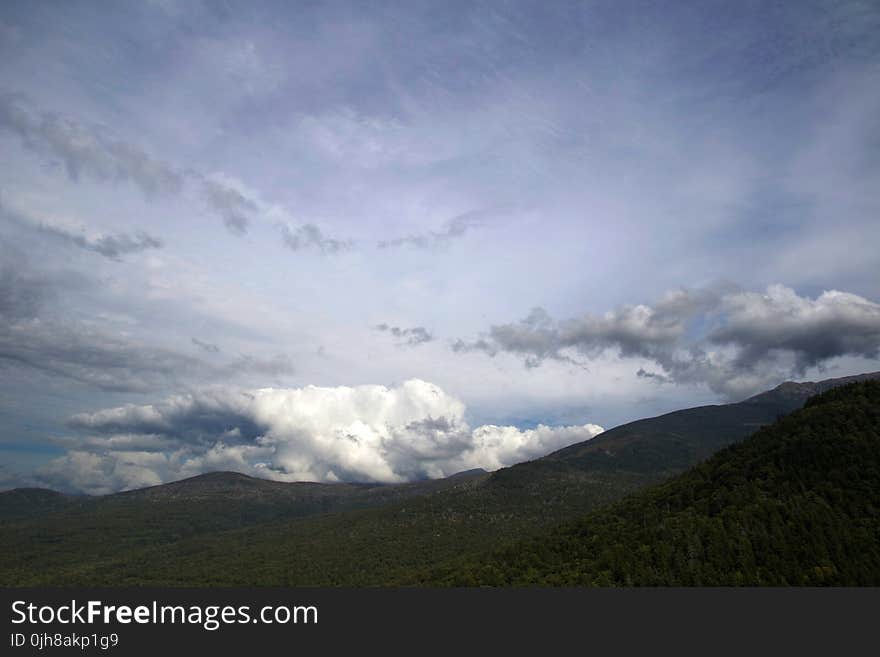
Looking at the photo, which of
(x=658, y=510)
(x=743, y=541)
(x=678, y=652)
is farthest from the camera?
(x=658, y=510)

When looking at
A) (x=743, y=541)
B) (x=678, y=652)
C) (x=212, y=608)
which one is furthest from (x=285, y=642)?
(x=743, y=541)

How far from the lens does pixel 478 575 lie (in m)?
158

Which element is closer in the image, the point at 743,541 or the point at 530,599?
the point at 530,599

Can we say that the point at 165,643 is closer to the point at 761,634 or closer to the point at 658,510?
the point at 761,634

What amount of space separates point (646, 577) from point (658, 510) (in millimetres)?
33400

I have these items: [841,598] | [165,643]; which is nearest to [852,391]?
[841,598]

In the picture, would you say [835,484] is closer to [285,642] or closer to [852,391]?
[852,391]

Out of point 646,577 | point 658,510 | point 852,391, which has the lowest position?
point 646,577

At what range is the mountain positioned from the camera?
112438 millimetres

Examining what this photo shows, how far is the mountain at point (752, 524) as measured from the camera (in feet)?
369

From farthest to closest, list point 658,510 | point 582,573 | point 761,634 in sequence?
point 658,510 → point 582,573 → point 761,634

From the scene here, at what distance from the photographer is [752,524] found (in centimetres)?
12494

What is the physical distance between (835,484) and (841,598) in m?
55.1

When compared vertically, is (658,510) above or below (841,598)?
above
